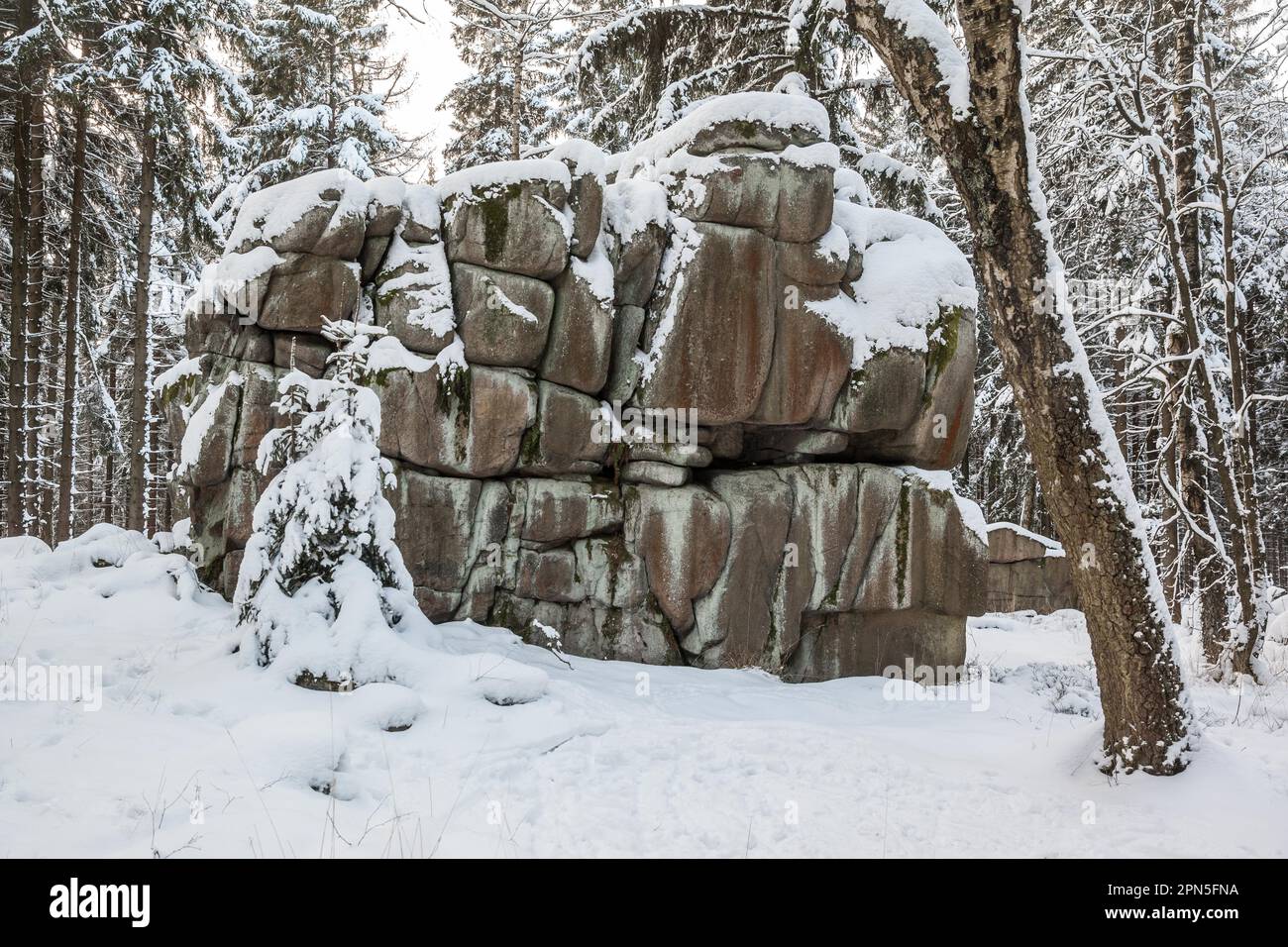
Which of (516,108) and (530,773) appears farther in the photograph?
(516,108)

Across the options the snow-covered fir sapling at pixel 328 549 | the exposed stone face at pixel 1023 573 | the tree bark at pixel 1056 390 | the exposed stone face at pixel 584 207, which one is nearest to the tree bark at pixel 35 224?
the snow-covered fir sapling at pixel 328 549

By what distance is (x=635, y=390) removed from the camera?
9602 mm

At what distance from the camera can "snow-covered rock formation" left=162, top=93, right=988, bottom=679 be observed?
29.2 feet

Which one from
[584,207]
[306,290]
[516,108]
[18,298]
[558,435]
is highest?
[516,108]

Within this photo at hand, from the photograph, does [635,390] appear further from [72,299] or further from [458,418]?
[72,299]

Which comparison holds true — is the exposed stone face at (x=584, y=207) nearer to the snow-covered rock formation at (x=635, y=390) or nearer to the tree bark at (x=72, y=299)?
the snow-covered rock formation at (x=635, y=390)

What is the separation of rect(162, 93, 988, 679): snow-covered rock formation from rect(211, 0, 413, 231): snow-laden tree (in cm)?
800

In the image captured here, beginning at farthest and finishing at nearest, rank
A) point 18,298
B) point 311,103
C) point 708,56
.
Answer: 1. point 311,103
2. point 708,56
3. point 18,298

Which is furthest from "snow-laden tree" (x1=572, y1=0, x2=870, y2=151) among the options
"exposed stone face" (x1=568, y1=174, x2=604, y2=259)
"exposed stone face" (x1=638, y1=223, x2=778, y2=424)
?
"exposed stone face" (x1=638, y1=223, x2=778, y2=424)

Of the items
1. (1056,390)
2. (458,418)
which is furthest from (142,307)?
(1056,390)

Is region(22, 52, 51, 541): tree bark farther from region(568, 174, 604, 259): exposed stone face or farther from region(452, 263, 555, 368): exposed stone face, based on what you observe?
region(568, 174, 604, 259): exposed stone face

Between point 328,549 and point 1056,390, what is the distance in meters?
5.55

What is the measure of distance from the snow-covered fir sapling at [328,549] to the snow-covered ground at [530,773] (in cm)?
37

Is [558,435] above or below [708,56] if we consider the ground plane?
below
